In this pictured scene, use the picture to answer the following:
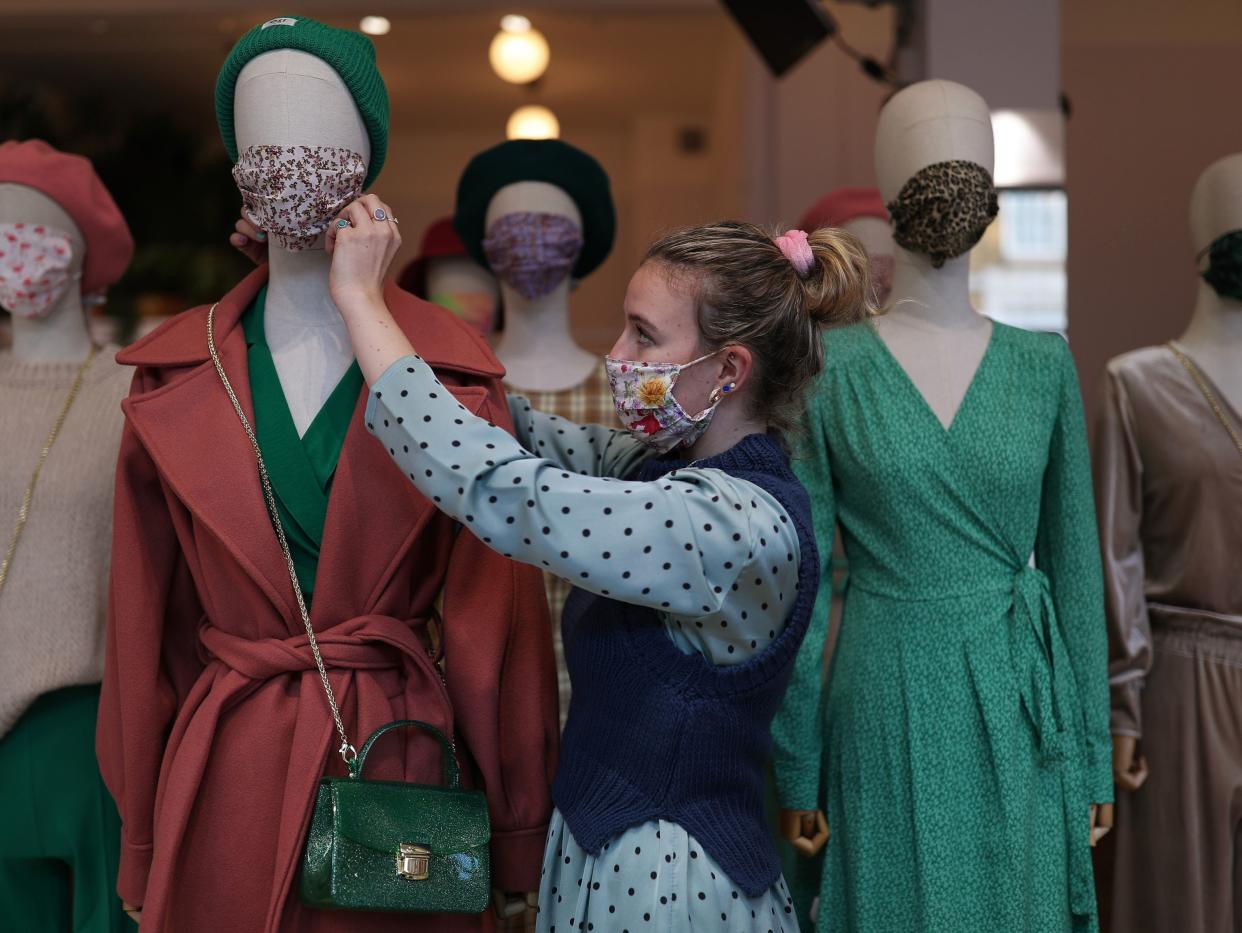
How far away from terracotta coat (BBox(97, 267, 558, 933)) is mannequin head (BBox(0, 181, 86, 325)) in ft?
2.80

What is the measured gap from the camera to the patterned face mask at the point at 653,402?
182cm

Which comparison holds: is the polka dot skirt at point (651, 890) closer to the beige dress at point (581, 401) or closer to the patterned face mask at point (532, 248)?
the beige dress at point (581, 401)

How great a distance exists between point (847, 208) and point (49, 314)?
6.38 ft

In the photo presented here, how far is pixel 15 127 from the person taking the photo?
20.7ft

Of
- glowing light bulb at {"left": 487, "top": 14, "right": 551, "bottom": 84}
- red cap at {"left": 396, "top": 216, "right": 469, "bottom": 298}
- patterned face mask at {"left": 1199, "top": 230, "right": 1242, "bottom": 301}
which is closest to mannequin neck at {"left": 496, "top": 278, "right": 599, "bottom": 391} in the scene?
red cap at {"left": 396, "top": 216, "right": 469, "bottom": 298}

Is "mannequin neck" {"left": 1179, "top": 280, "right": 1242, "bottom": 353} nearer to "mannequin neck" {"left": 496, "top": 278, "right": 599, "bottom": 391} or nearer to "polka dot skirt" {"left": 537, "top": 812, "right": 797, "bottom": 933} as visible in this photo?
"mannequin neck" {"left": 496, "top": 278, "right": 599, "bottom": 391}

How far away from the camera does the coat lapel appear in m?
1.76

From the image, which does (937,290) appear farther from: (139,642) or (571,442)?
(139,642)

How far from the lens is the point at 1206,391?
264 cm

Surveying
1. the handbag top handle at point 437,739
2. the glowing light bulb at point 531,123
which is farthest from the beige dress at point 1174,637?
the glowing light bulb at point 531,123

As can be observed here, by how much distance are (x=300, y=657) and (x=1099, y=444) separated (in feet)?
5.57

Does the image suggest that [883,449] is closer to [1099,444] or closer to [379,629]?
[1099,444]

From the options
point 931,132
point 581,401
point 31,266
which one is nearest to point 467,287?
point 581,401

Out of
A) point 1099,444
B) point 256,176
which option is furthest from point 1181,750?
point 256,176
